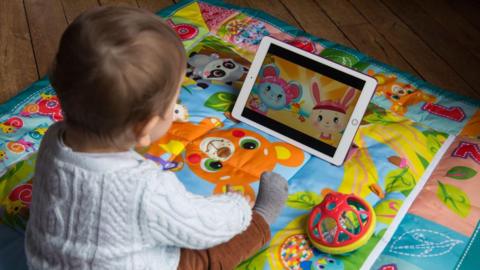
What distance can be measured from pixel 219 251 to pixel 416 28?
125cm

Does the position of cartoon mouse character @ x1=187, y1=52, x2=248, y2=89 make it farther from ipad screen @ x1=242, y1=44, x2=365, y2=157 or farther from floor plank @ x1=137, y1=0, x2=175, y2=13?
floor plank @ x1=137, y1=0, x2=175, y2=13

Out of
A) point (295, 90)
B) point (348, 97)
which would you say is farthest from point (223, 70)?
point (348, 97)

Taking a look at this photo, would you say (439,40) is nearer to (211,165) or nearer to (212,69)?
(212,69)

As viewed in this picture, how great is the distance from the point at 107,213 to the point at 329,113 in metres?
0.61

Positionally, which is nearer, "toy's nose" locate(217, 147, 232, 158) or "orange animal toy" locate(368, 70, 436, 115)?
"toy's nose" locate(217, 147, 232, 158)

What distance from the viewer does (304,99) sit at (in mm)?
1241

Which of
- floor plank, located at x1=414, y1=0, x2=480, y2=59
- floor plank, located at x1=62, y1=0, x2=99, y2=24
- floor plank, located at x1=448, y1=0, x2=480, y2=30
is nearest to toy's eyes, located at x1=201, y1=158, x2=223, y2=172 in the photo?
floor plank, located at x1=62, y1=0, x2=99, y2=24

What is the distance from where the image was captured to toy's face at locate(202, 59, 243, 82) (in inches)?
55.3

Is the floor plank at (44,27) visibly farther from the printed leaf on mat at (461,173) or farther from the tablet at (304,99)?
the printed leaf on mat at (461,173)

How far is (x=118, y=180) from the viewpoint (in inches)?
28.5

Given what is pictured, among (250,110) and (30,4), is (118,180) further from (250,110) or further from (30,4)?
(30,4)

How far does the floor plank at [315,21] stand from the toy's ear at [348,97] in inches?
24.9

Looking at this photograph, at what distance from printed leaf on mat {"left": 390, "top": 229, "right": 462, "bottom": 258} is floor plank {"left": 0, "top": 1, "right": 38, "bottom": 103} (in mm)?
1048

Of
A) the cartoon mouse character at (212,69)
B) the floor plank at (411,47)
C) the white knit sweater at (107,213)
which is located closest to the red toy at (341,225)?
the white knit sweater at (107,213)
